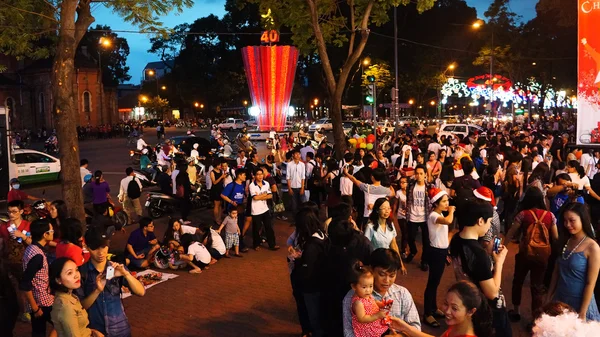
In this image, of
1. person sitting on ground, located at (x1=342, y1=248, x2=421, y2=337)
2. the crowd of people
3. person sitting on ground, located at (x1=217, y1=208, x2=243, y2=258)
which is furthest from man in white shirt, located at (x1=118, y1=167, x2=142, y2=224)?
person sitting on ground, located at (x1=342, y1=248, x2=421, y2=337)

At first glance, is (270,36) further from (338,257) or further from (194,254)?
(338,257)

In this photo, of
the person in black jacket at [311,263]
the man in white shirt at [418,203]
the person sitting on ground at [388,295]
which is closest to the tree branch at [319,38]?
the man in white shirt at [418,203]

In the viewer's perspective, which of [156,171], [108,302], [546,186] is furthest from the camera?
[156,171]

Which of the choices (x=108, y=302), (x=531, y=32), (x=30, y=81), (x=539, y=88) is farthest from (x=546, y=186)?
(x=30, y=81)

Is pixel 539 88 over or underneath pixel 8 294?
over

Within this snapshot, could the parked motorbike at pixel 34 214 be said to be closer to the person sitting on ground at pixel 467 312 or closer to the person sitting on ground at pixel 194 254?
the person sitting on ground at pixel 194 254

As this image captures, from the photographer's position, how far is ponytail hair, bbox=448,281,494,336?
3363 mm

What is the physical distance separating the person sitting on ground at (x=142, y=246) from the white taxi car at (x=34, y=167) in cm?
1305

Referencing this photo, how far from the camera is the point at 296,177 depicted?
41.8 ft

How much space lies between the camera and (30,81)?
5619cm

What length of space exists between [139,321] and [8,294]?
9.06 ft

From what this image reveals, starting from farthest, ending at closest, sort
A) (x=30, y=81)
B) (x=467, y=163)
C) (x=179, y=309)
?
(x=30, y=81) < (x=467, y=163) < (x=179, y=309)

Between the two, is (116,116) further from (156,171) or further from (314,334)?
(314,334)

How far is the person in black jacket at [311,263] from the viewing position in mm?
5461
